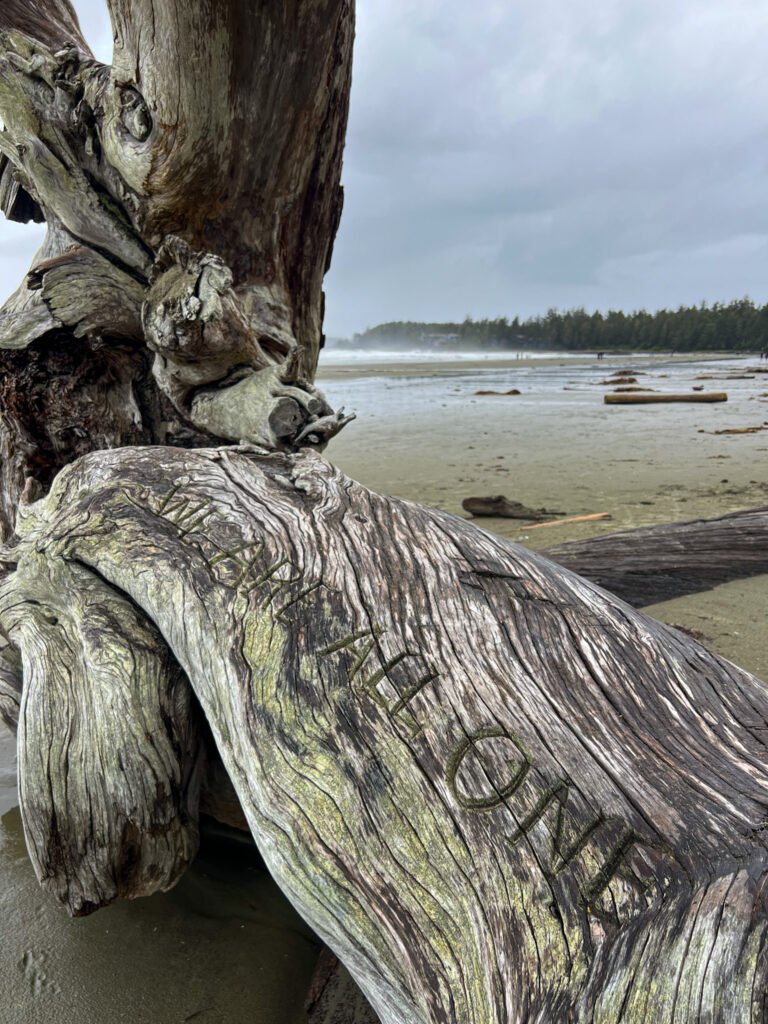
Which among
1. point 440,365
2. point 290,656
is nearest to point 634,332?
point 440,365

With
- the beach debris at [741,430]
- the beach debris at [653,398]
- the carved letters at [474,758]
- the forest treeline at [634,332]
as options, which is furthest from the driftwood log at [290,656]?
the forest treeline at [634,332]

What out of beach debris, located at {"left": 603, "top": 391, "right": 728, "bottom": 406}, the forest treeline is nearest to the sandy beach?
beach debris, located at {"left": 603, "top": 391, "right": 728, "bottom": 406}

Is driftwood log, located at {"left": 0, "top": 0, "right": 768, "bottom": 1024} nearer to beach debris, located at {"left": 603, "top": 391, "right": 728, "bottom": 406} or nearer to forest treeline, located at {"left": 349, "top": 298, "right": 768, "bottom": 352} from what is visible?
beach debris, located at {"left": 603, "top": 391, "right": 728, "bottom": 406}

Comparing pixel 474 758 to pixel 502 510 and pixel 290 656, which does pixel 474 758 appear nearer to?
pixel 290 656

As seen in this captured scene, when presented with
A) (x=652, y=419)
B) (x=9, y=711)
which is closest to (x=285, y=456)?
(x=9, y=711)

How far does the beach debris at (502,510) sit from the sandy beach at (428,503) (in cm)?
18

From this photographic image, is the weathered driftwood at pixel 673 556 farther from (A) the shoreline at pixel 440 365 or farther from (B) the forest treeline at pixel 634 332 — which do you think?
(B) the forest treeline at pixel 634 332

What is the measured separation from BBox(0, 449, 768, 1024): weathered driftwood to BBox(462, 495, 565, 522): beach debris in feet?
12.4

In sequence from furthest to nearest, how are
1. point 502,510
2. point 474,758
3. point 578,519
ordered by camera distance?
point 502,510 < point 578,519 < point 474,758

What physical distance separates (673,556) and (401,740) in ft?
10.1

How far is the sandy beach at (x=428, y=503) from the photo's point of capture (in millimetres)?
1679

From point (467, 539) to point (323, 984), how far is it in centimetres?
122

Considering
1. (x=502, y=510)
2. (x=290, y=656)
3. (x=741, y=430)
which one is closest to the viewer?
(x=290, y=656)

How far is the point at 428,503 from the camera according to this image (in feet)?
20.9
